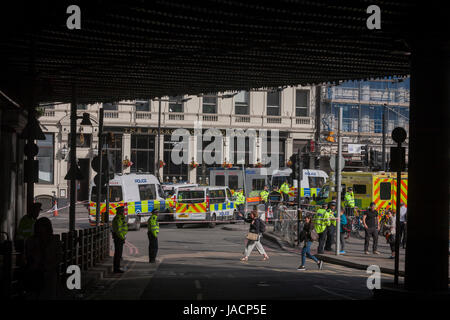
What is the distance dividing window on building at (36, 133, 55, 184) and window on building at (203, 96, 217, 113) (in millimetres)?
11940

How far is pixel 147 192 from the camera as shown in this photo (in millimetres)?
→ 35281

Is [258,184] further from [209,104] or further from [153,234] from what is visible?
[153,234]

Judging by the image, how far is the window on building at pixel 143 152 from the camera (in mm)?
54031

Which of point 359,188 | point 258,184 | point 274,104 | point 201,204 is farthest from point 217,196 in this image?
point 274,104

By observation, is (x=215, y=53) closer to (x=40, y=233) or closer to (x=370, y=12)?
(x=370, y=12)

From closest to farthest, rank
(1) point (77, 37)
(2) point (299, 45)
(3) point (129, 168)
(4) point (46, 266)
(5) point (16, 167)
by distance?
1. (4) point (46, 266)
2. (1) point (77, 37)
3. (2) point (299, 45)
4. (5) point (16, 167)
5. (3) point (129, 168)

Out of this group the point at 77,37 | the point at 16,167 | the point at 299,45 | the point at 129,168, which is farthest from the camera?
the point at 129,168

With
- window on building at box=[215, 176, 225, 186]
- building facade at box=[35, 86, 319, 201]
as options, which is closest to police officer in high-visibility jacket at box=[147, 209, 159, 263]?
window on building at box=[215, 176, 225, 186]

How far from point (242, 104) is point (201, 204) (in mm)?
22198

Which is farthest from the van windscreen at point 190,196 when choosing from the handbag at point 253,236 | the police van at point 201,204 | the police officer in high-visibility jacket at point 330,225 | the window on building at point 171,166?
the window on building at point 171,166

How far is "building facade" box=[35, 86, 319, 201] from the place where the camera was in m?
52.0

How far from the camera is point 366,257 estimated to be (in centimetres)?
2300

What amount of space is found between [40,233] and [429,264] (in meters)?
6.06

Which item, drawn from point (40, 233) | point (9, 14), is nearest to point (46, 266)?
point (40, 233)
